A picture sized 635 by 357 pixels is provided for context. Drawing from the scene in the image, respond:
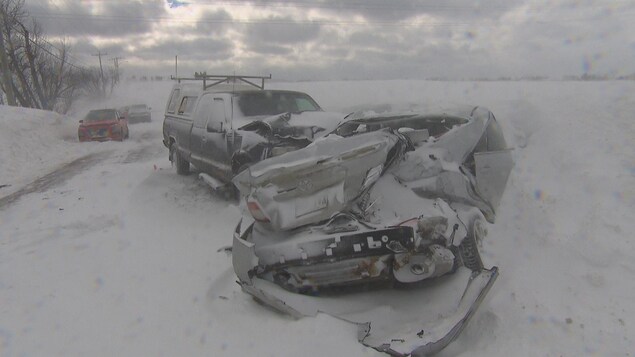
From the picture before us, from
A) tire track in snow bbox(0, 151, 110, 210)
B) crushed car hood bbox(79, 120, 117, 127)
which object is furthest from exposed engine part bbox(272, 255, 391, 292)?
crushed car hood bbox(79, 120, 117, 127)

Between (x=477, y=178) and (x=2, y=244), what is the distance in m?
5.43

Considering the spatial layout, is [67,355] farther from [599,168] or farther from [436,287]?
[599,168]

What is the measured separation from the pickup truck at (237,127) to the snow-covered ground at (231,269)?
25.4 inches

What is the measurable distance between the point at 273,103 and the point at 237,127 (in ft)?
4.13

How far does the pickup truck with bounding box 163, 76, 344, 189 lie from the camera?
19.7 feet

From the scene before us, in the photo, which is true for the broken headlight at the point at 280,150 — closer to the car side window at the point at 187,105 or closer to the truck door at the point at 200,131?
the truck door at the point at 200,131

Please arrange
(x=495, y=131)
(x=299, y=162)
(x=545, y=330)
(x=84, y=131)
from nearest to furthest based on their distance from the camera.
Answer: (x=545, y=330)
(x=299, y=162)
(x=495, y=131)
(x=84, y=131)

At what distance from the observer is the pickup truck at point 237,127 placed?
600 cm

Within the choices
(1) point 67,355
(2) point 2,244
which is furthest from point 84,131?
(1) point 67,355

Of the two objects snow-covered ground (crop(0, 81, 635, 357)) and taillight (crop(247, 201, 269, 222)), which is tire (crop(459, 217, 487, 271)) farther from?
taillight (crop(247, 201, 269, 222))

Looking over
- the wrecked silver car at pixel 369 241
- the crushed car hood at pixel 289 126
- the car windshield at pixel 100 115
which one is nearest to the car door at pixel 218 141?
the crushed car hood at pixel 289 126

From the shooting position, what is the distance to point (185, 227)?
5785 mm

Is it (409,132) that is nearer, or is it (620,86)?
(409,132)

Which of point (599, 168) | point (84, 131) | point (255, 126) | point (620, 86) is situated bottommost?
point (84, 131)
